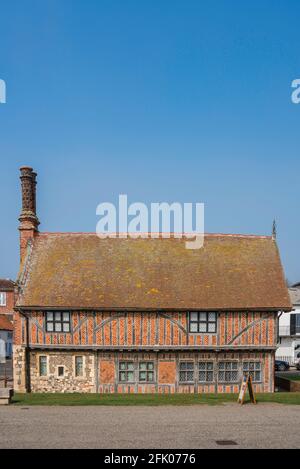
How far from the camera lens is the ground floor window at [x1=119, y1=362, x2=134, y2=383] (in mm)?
21281

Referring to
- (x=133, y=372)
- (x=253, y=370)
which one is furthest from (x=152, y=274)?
(x=253, y=370)

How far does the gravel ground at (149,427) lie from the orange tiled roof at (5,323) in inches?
1298

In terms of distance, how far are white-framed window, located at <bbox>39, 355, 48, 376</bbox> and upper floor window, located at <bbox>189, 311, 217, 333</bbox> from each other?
7.48 m

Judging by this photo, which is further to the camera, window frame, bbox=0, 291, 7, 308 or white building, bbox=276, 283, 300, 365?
window frame, bbox=0, 291, 7, 308

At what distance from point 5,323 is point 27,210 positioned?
27056 mm

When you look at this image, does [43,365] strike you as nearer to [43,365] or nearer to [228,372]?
[43,365]

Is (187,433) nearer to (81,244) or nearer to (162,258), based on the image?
(162,258)

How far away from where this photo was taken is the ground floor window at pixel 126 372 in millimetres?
21281

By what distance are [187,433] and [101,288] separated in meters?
12.0

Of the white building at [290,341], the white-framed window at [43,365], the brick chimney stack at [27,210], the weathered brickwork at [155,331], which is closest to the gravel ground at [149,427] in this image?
the weathered brickwork at [155,331]

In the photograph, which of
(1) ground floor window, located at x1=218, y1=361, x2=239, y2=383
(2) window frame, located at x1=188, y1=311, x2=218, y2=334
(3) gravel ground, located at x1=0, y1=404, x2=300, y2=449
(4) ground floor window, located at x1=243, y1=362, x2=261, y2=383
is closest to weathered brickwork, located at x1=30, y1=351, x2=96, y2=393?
(2) window frame, located at x1=188, y1=311, x2=218, y2=334

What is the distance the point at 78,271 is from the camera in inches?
909

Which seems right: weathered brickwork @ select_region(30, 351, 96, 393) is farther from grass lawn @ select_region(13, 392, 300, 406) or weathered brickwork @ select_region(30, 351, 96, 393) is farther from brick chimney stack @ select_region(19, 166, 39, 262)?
brick chimney stack @ select_region(19, 166, 39, 262)
